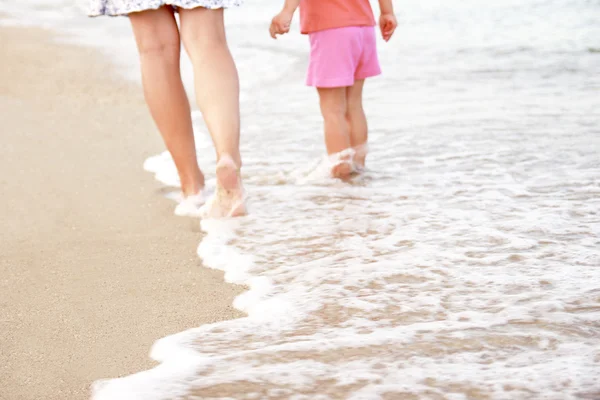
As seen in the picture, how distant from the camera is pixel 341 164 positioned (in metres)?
3.75

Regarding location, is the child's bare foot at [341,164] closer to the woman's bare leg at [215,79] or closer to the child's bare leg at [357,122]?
the child's bare leg at [357,122]

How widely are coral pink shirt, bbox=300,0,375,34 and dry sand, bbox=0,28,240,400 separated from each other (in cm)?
98

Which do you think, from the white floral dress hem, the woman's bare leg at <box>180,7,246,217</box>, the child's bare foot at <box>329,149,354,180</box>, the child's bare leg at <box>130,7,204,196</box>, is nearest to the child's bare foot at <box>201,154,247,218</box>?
the woman's bare leg at <box>180,7,246,217</box>

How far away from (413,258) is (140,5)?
1337mm

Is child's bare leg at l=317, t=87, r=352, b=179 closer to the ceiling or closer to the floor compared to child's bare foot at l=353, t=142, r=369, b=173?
closer to the ceiling

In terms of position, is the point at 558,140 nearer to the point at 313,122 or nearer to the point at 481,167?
the point at 481,167

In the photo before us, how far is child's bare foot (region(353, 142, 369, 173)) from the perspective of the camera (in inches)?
152

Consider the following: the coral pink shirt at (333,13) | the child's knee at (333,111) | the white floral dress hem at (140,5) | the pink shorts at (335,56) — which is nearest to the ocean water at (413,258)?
the child's knee at (333,111)

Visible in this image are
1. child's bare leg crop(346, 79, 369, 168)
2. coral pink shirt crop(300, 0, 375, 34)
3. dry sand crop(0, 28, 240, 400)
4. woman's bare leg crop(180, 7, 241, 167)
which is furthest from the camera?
child's bare leg crop(346, 79, 369, 168)

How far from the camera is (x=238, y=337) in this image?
7.07ft

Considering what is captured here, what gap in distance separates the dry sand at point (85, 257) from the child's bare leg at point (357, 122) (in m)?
0.90

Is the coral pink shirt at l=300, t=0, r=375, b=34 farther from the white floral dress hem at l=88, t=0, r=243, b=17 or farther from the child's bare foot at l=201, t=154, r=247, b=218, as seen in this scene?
the child's bare foot at l=201, t=154, r=247, b=218

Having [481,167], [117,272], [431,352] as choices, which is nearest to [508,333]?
[431,352]

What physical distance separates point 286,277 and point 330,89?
1379 millimetres
